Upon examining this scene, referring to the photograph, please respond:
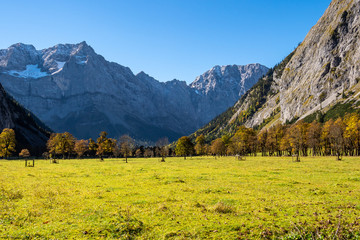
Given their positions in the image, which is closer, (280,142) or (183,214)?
(183,214)

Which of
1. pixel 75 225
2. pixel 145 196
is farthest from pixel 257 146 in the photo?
pixel 75 225

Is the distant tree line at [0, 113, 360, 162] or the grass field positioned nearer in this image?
the grass field

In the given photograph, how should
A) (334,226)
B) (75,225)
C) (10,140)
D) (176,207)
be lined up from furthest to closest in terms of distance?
(10,140) → (176,207) → (75,225) → (334,226)

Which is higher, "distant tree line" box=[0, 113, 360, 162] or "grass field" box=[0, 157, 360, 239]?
"distant tree line" box=[0, 113, 360, 162]

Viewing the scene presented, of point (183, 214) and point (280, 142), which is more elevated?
point (280, 142)

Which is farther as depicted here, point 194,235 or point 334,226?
point 334,226

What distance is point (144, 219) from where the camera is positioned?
1570 centimetres

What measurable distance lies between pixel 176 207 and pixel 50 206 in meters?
10.8

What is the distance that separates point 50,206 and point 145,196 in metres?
8.39

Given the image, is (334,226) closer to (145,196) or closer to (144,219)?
(144,219)

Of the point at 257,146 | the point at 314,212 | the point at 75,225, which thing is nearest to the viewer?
the point at 75,225

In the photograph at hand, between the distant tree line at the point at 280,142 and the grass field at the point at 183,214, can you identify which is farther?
the distant tree line at the point at 280,142

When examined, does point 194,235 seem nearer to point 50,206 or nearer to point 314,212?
point 314,212

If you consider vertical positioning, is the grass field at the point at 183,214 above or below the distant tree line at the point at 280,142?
below
